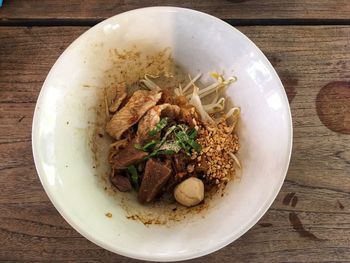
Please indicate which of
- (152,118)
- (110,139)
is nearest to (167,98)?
(152,118)

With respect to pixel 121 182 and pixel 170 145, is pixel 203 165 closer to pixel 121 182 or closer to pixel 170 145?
pixel 170 145

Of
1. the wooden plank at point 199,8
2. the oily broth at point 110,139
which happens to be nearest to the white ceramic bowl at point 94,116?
the oily broth at point 110,139

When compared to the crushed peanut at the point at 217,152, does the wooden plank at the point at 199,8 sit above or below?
above

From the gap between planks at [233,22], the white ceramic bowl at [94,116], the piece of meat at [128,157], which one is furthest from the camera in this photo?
the gap between planks at [233,22]

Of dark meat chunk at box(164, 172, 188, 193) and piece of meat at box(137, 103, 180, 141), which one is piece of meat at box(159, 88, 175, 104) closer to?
piece of meat at box(137, 103, 180, 141)

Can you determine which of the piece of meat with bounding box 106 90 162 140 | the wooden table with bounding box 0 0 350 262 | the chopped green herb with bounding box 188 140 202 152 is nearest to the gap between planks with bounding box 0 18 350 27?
the wooden table with bounding box 0 0 350 262

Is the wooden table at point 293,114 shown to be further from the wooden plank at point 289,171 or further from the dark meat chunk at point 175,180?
the dark meat chunk at point 175,180
